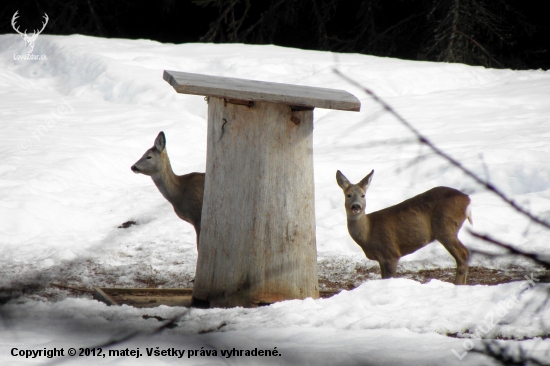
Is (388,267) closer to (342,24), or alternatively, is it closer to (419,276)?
(419,276)

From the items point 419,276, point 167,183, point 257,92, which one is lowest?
point 419,276

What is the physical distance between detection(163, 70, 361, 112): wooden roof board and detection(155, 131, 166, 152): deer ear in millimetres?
1140

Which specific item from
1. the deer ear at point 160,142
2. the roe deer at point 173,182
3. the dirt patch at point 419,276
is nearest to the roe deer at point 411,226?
the dirt patch at point 419,276

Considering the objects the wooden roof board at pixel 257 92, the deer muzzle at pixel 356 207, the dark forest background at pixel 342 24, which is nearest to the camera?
the wooden roof board at pixel 257 92

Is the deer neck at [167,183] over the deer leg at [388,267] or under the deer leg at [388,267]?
over

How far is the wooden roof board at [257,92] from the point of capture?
3816 millimetres

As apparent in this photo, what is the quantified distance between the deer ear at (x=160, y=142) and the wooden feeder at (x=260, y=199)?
1284 millimetres

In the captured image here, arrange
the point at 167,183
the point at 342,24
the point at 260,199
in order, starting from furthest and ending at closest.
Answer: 1. the point at 342,24
2. the point at 167,183
3. the point at 260,199

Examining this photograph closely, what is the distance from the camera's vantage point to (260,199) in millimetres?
4016

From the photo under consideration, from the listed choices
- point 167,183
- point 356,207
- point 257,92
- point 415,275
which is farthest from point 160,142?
point 415,275

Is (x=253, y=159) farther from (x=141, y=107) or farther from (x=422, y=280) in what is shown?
(x=141, y=107)

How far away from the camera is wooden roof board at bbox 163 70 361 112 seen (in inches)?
150

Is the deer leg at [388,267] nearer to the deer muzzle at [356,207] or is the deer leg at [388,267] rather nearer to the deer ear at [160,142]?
the deer muzzle at [356,207]

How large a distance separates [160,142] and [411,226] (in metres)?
2.01
